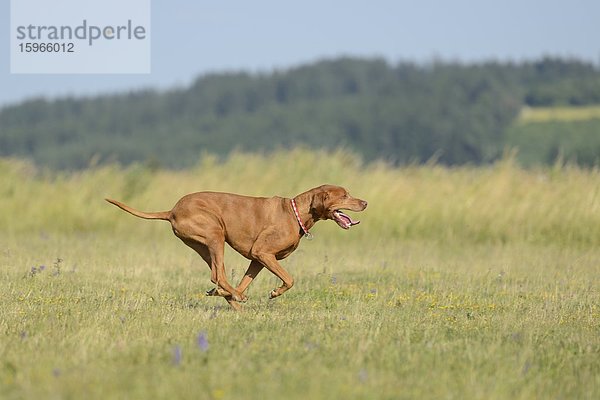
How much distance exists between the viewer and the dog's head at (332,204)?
33.4 feet

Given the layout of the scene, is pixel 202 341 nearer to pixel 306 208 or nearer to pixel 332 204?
pixel 306 208

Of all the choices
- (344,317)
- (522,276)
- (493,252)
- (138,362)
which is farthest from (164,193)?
(138,362)

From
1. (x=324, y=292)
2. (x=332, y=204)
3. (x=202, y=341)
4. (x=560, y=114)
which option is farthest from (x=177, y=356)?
(x=560, y=114)

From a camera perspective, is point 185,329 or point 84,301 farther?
point 84,301

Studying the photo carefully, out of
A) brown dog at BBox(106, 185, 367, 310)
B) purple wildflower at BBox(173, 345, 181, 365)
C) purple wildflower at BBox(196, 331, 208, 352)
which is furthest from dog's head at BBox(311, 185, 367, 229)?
purple wildflower at BBox(173, 345, 181, 365)

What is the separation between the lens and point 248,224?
9.99 m

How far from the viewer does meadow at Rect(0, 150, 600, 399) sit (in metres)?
6.43

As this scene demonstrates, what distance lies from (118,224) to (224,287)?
1144cm

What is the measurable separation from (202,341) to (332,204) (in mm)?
3437

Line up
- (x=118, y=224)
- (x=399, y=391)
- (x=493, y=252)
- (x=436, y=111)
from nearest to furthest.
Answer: (x=399, y=391), (x=493, y=252), (x=118, y=224), (x=436, y=111)

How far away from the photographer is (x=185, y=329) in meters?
8.15

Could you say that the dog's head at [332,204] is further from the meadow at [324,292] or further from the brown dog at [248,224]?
the meadow at [324,292]

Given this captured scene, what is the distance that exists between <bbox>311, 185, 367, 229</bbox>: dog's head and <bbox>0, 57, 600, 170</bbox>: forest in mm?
56388

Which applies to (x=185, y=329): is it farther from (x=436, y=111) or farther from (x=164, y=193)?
(x=436, y=111)
